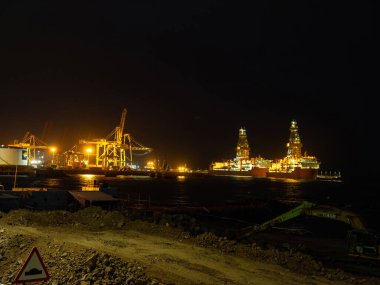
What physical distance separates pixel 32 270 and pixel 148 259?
3.58m

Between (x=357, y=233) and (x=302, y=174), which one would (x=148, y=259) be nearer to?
(x=357, y=233)

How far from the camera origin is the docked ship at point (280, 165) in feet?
538

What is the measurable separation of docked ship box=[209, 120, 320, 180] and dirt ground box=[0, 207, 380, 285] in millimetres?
156569

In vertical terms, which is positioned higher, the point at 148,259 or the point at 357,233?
the point at 357,233

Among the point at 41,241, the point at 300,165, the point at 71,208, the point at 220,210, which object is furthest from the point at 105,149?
the point at 41,241

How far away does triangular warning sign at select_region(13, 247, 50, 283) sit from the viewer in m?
5.92

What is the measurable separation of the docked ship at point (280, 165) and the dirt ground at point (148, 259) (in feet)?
514

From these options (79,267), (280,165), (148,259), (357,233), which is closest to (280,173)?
(280,165)

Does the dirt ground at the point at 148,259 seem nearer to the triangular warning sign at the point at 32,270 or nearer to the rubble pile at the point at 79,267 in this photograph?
the rubble pile at the point at 79,267

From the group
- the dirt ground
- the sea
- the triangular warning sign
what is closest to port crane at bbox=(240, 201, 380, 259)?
the dirt ground

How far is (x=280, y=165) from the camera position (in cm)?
17538

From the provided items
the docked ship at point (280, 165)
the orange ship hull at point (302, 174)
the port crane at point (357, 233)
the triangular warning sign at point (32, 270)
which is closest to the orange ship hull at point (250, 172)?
the docked ship at point (280, 165)

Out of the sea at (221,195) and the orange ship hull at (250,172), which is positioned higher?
the orange ship hull at (250,172)

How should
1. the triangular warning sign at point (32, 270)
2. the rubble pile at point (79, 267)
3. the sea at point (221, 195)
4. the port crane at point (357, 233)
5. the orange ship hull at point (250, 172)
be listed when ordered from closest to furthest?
the triangular warning sign at point (32, 270) → the rubble pile at point (79, 267) → the port crane at point (357, 233) → the sea at point (221, 195) → the orange ship hull at point (250, 172)
